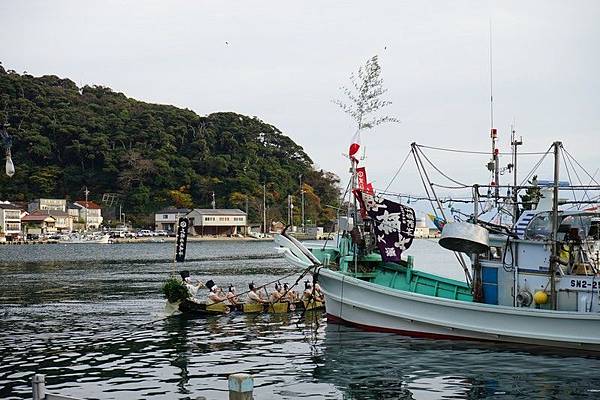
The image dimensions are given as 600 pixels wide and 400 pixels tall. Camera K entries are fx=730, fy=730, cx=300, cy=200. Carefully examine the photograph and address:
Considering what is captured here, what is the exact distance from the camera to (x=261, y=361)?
923 inches

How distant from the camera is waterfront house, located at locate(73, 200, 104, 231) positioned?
16196 cm

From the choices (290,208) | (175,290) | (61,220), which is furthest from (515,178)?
(61,220)

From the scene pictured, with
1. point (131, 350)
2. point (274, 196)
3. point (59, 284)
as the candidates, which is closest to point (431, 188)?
point (131, 350)

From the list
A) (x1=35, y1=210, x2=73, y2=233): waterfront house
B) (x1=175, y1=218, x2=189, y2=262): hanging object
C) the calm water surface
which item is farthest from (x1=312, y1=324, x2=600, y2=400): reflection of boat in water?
(x1=35, y1=210, x2=73, y2=233): waterfront house

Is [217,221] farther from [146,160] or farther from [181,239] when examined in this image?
[181,239]

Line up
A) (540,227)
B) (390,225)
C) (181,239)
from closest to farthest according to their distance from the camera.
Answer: (540,227)
(390,225)
(181,239)

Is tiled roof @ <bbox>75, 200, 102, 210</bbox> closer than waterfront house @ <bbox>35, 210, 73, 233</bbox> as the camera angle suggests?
No

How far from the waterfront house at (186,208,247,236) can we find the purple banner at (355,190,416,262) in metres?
128

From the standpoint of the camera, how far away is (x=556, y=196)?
24047 millimetres

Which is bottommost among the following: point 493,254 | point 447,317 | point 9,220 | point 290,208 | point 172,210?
point 447,317

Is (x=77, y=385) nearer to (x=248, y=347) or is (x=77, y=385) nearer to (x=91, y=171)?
(x=248, y=347)

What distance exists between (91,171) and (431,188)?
147 meters

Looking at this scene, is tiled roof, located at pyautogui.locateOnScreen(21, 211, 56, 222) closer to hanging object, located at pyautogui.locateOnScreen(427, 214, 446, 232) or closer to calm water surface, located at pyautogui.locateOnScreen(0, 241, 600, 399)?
calm water surface, located at pyautogui.locateOnScreen(0, 241, 600, 399)

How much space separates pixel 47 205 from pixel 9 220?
10333 millimetres
